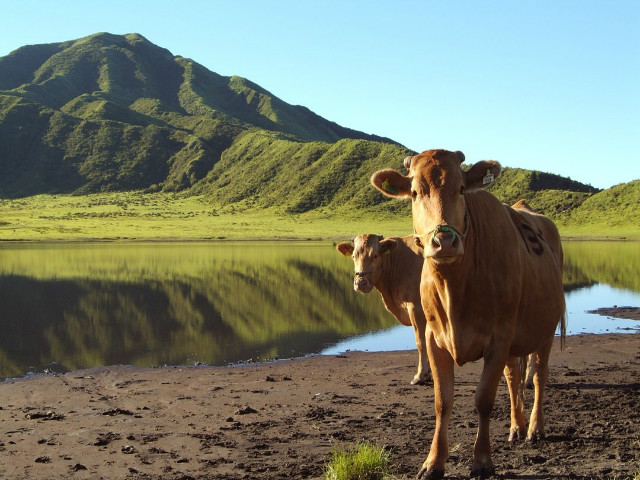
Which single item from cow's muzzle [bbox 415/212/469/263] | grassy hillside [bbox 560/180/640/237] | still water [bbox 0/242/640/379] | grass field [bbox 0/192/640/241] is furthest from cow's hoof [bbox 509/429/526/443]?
grassy hillside [bbox 560/180/640/237]

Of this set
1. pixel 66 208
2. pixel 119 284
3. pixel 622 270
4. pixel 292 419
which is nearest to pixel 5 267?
pixel 119 284

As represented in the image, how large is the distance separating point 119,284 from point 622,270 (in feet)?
78.7

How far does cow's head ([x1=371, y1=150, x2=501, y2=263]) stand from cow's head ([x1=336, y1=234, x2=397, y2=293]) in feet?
22.7

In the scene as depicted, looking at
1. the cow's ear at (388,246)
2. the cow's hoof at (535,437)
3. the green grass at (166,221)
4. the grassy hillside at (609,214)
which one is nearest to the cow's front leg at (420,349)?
the cow's ear at (388,246)

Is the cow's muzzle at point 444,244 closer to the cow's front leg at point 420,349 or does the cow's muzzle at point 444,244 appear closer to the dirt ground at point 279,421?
the dirt ground at point 279,421

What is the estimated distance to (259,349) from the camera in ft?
56.2

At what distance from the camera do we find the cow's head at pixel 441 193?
575cm

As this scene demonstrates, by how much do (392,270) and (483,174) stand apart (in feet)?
24.1

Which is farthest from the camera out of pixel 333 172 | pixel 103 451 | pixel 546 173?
pixel 333 172

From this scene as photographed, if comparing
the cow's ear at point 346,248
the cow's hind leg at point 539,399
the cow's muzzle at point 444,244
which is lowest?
the cow's hind leg at point 539,399

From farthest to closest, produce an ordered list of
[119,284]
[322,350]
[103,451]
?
[119,284] < [322,350] < [103,451]

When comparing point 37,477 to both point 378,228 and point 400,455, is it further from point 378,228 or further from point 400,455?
point 378,228

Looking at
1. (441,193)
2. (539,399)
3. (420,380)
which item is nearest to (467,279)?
(441,193)

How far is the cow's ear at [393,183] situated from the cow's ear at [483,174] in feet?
1.61
